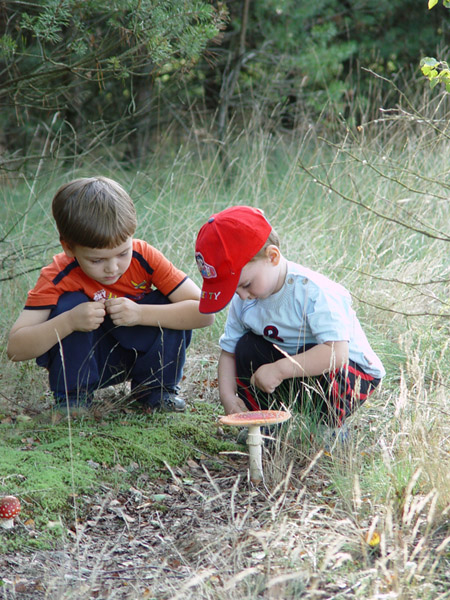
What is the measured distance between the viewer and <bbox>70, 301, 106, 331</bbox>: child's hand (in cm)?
296

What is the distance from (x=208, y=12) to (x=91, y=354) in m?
1.96

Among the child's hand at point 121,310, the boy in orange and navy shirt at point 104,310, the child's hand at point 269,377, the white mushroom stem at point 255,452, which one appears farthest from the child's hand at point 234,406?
the child's hand at point 121,310

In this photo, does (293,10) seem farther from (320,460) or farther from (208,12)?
(320,460)

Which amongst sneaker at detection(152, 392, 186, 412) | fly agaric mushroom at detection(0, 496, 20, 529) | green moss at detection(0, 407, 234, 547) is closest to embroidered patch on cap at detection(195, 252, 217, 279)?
green moss at detection(0, 407, 234, 547)

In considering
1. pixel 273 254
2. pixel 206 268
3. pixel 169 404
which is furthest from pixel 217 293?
pixel 169 404

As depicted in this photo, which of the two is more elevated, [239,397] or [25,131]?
[239,397]

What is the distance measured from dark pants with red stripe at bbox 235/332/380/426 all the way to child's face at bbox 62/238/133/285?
64 centimetres

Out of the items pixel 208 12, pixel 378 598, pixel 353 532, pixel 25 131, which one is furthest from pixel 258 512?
pixel 25 131

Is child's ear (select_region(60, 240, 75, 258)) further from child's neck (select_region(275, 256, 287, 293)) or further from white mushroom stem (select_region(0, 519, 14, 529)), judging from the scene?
white mushroom stem (select_region(0, 519, 14, 529))

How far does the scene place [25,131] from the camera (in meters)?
8.60

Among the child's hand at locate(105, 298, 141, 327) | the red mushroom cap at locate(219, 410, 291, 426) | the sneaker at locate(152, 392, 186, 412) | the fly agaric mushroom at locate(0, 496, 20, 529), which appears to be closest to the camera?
the fly agaric mushroom at locate(0, 496, 20, 529)

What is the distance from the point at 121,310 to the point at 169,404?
1.93 ft

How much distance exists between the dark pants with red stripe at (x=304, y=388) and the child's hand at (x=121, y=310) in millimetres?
516

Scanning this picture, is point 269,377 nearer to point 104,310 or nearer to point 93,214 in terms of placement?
point 104,310
